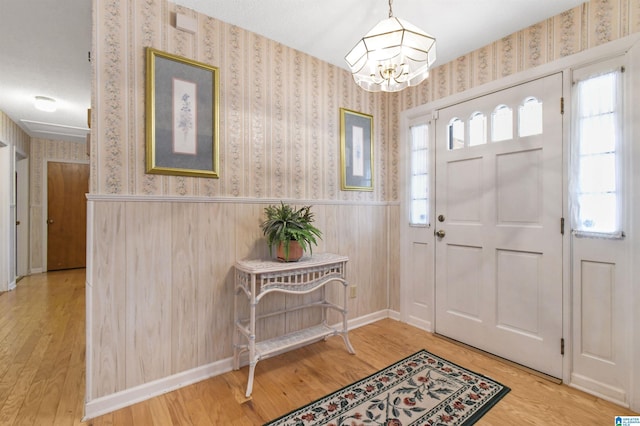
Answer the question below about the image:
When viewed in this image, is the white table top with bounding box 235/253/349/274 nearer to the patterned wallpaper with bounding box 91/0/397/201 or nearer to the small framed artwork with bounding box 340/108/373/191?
the patterned wallpaper with bounding box 91/0/397/201

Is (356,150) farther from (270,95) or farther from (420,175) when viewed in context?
(270,95)

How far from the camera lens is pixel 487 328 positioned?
235 cm

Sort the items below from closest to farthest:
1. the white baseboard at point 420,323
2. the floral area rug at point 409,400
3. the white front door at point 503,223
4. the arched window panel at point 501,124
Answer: the floral area rug at point 409,400 < the white front door at point 503,223 < the arched window panel at point 501,124 < the white baseboard at point 420,323

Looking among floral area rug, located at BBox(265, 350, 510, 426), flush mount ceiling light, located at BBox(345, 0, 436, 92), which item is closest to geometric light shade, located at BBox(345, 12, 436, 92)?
flush mount ceiling light, located at BBox(345, 0, 436, 92)

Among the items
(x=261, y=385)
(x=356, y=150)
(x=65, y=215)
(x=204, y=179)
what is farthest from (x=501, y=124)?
(x=65, y=215)

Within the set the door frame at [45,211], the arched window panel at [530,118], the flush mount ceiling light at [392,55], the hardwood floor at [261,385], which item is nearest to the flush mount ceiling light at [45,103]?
the door frame at [45,211]

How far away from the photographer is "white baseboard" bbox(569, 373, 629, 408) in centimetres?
173

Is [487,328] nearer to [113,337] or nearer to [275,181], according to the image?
[275,181]

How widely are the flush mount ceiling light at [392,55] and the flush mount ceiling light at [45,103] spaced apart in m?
4.05

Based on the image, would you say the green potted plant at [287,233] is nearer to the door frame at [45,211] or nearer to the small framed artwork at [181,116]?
the small framed artwork at [181,116]

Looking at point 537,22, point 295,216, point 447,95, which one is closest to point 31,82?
point 295,216

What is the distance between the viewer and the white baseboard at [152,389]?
1.66m

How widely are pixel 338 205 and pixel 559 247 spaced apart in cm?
169

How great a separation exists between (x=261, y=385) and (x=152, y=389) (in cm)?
67
